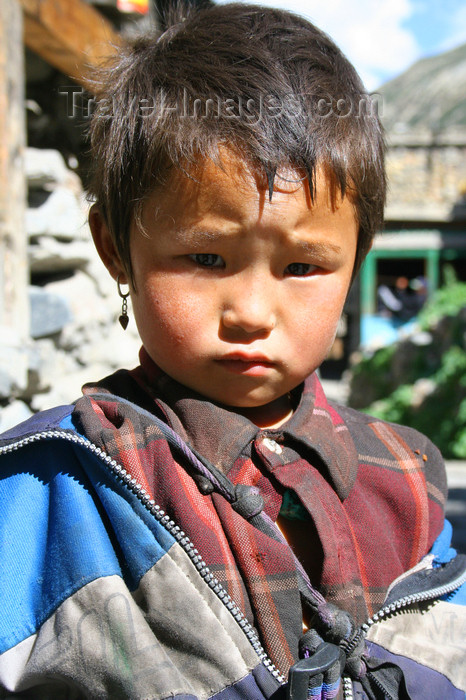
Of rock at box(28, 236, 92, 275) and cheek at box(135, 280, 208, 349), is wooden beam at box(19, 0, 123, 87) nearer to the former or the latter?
rock at box(28, 236, 92, 275)

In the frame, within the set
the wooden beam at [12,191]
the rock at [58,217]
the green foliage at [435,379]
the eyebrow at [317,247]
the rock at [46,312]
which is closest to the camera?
the eyebrow at [317,247]

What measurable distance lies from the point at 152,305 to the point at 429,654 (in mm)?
732

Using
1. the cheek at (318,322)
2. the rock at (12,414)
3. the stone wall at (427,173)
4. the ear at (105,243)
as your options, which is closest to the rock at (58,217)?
the rock at (12,414)

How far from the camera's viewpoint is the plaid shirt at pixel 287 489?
985 millimetres

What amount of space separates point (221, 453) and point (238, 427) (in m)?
0.05

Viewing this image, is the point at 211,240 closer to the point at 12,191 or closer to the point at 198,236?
the point at 198,236

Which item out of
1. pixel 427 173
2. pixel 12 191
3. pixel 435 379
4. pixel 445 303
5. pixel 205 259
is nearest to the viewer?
pixel 205 259

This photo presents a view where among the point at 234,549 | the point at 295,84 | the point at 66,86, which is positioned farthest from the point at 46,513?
the point at 66,86

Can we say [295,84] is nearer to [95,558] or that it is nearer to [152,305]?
[152,305]

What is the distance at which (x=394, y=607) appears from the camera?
42.3 inches

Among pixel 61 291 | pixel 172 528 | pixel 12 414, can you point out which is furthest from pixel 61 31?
pixel 172 528

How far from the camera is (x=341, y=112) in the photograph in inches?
42.8

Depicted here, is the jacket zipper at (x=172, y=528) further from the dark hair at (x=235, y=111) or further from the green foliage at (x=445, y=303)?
the green foliage at (x=445, y=303)

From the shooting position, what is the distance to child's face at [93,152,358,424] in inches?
Result: 38.5
